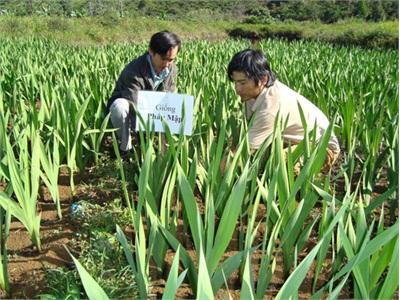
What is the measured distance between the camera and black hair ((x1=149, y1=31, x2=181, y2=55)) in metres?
2.26

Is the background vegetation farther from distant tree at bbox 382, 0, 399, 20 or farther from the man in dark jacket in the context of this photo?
the man in dark jacket

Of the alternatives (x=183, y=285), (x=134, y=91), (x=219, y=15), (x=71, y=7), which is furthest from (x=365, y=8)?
(x=183, y=285)

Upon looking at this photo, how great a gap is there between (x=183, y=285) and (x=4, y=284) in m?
0.49

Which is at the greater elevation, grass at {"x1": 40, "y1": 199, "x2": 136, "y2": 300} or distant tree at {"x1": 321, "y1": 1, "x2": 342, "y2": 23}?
distant tree at {"x1": 321, "y1": 1, "x2": 342, "y2": 23}

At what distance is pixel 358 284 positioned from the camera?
907mm

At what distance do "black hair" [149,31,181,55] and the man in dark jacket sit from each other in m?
0.02

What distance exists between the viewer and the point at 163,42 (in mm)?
2262

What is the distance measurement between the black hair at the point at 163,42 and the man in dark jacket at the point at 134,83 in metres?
0.02

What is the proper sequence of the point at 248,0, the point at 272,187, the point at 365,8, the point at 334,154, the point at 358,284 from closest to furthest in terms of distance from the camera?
the point at 358,284 < the point at 272,187 < the point at 334,154 < the point at 365,8 < the point at 248,0

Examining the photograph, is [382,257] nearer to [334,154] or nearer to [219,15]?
[334,154]

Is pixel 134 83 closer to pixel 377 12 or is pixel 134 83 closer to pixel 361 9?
pixel 377 12

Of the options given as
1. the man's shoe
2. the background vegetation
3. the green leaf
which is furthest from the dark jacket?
the background vegetation

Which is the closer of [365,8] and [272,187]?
[272,187]

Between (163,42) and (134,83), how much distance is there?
0.31m
